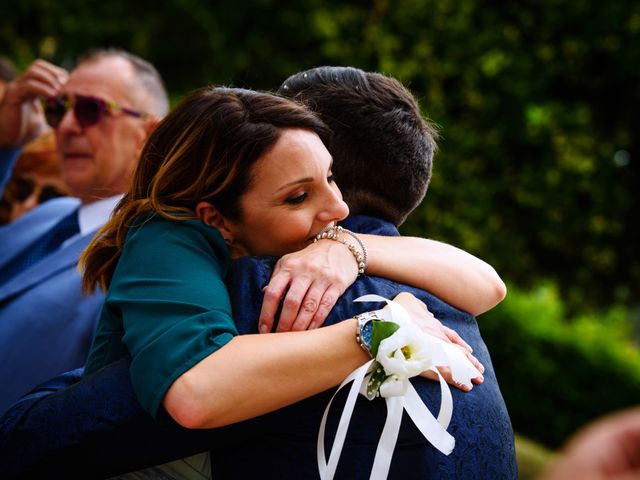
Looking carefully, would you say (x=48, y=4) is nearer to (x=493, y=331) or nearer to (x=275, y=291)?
(x=493, y=331)

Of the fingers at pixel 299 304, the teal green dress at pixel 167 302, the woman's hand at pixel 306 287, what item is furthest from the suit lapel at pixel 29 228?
the fingers at pixel 299 304

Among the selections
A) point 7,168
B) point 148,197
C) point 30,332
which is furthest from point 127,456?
point 7,168

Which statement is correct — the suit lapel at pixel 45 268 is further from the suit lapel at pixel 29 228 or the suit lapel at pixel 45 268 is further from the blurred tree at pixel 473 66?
the blurred tree at pixel 473 66

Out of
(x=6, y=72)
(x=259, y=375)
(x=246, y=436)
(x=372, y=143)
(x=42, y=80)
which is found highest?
(x=372, y=143)

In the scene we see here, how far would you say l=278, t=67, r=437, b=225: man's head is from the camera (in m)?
2.28

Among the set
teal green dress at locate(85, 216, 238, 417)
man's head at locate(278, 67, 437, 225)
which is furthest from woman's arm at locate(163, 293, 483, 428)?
man's head at locate(278, 67, 437, 225)

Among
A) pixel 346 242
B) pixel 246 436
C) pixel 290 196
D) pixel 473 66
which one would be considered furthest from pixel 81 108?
pixel 473 66

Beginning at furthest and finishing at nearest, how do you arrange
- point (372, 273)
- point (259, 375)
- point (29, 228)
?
point (29, 228) < point (372, 273) < point (259, 375)

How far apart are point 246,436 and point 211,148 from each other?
0.77m

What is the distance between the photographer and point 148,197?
2.17m

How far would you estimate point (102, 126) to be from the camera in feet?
13.6

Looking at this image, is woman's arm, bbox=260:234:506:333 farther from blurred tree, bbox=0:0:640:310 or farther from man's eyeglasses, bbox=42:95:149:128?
blurred tree, bbox=0:0:640:310

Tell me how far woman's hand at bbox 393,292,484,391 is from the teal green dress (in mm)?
452

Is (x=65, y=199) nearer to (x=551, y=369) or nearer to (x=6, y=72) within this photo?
(x=6, y=72)
